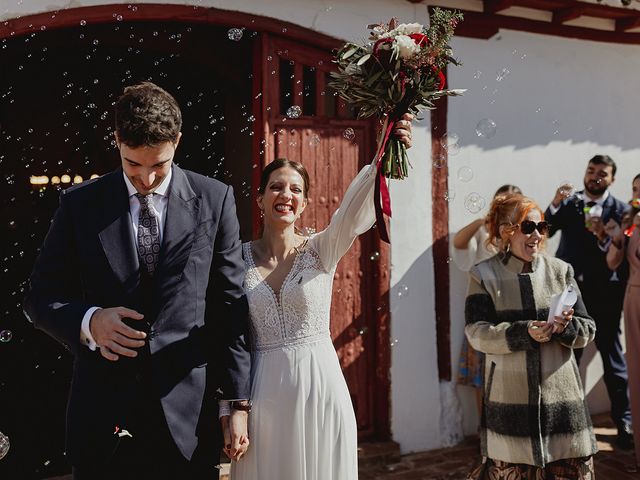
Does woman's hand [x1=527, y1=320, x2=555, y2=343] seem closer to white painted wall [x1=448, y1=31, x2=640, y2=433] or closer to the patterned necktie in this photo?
the patterned necktie

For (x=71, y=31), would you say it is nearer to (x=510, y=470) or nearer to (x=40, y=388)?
(x=40, y=388)

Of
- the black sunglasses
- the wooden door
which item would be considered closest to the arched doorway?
the wooden door

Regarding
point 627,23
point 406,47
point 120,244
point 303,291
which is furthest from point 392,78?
point 627,23

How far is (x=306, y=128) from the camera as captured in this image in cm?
570

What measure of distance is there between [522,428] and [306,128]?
3119 millimetres

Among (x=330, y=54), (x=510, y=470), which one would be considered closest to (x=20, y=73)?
(x=330, y=54)

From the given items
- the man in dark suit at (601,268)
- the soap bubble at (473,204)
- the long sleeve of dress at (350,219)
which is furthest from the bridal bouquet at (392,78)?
the man in dark suit at (601,268)

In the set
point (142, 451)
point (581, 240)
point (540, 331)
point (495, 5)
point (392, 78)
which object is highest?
point (495, 5)

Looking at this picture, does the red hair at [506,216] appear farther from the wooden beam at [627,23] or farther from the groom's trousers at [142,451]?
the wooden beam at [627,23]

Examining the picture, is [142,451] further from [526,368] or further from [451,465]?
[451,465]

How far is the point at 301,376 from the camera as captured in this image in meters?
3.03

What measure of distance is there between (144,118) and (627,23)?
6.35 m

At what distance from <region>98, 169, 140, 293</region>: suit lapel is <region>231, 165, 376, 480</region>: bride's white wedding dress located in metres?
0.68

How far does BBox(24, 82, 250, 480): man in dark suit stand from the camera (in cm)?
248
